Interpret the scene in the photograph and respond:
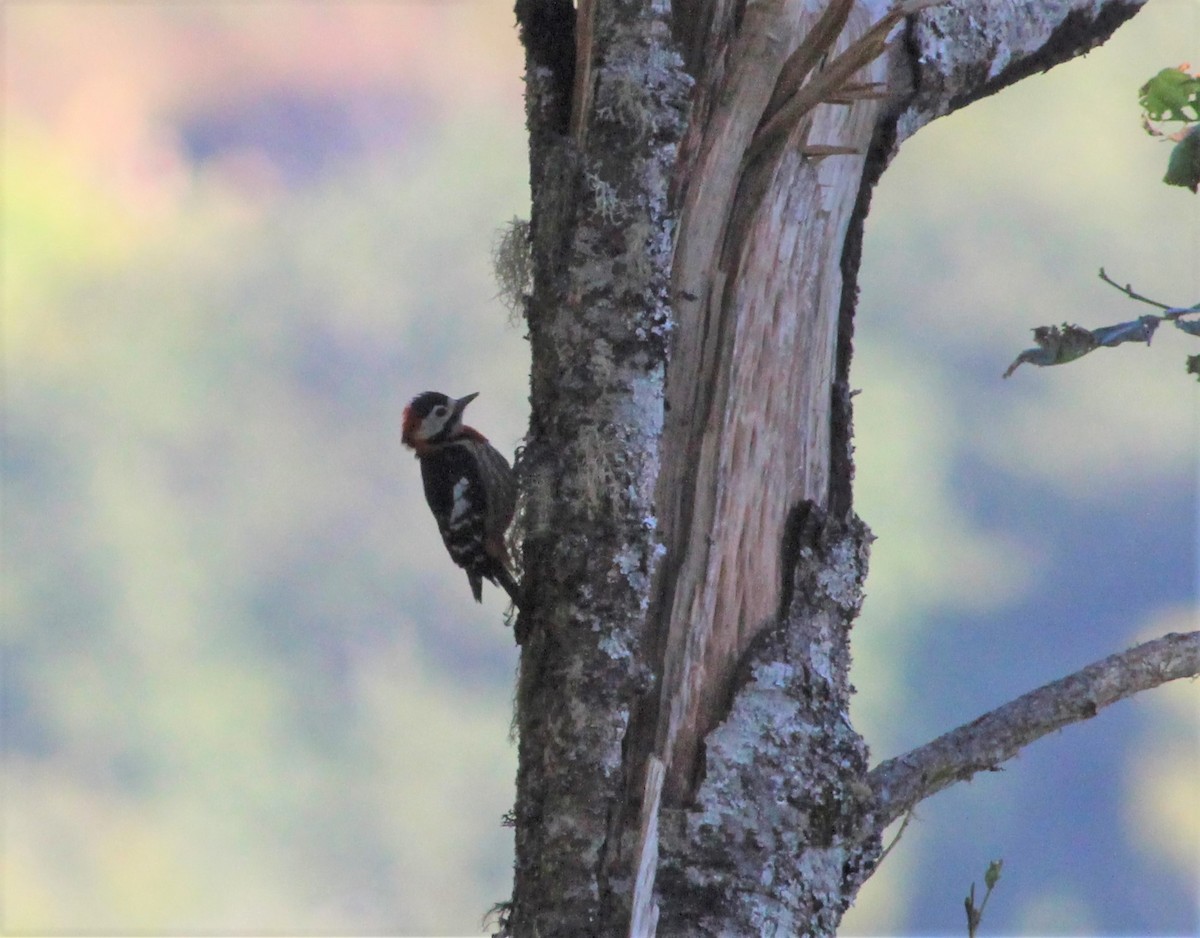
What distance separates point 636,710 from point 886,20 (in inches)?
53.1

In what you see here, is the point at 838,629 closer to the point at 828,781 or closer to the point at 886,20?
the point at 828,781

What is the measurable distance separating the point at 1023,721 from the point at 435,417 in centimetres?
277

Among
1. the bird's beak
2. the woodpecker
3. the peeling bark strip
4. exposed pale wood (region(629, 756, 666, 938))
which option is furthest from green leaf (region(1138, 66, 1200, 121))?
the bird's beak

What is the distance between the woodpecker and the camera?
4328 millimetres

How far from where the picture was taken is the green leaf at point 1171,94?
97.7 inches

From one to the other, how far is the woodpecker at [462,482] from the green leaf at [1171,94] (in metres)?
2.07

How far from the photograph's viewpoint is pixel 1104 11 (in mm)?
3592

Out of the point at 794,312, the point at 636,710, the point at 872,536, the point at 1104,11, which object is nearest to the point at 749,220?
the point at 794,312

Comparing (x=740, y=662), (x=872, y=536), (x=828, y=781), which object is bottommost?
(x=828, y=781)

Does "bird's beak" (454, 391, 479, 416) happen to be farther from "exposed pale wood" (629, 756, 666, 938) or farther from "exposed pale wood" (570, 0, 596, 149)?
"exposed pale wood" (629, 756, 666, 938)

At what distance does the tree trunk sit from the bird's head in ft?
7.62

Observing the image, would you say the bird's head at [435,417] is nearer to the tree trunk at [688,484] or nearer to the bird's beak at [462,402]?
the bird's beak at [462,402]

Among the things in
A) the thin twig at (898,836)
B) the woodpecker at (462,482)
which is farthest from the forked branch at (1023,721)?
the woodpecker at (462,482)

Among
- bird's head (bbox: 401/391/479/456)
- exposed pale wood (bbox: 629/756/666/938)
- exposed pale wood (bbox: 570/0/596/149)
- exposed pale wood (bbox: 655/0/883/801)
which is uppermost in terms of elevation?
bird's head (bbox: 401/391/479/456)
